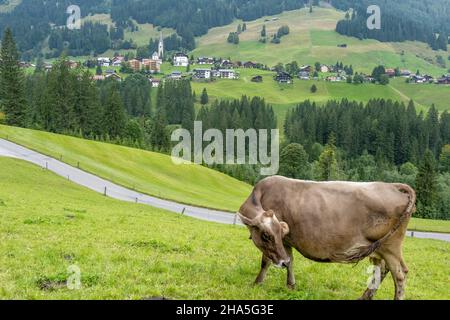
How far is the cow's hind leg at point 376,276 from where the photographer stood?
1299cm

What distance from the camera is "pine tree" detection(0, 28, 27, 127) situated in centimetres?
10756

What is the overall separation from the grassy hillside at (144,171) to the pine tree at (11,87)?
2751cm

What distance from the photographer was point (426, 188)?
10506cm

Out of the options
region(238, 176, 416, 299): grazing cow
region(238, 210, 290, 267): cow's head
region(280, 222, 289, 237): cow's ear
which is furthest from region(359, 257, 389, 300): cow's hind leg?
region(280, 222, 289, 237): cow's ear

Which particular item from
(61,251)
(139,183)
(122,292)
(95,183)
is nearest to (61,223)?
(61,251)

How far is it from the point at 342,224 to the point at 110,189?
1914 inches

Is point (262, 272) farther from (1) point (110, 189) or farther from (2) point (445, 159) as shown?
(2) point (445, 159)

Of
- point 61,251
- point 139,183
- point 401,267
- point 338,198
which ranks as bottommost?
point 139,183

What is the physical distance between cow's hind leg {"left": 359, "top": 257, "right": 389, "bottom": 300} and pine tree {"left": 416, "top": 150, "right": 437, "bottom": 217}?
323ft

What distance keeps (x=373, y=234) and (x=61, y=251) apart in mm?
10945

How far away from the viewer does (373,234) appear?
12.2 meters

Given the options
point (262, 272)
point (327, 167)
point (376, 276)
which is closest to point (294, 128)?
point (327, 167)

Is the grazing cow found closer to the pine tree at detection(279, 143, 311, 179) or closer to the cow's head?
the cow's head
